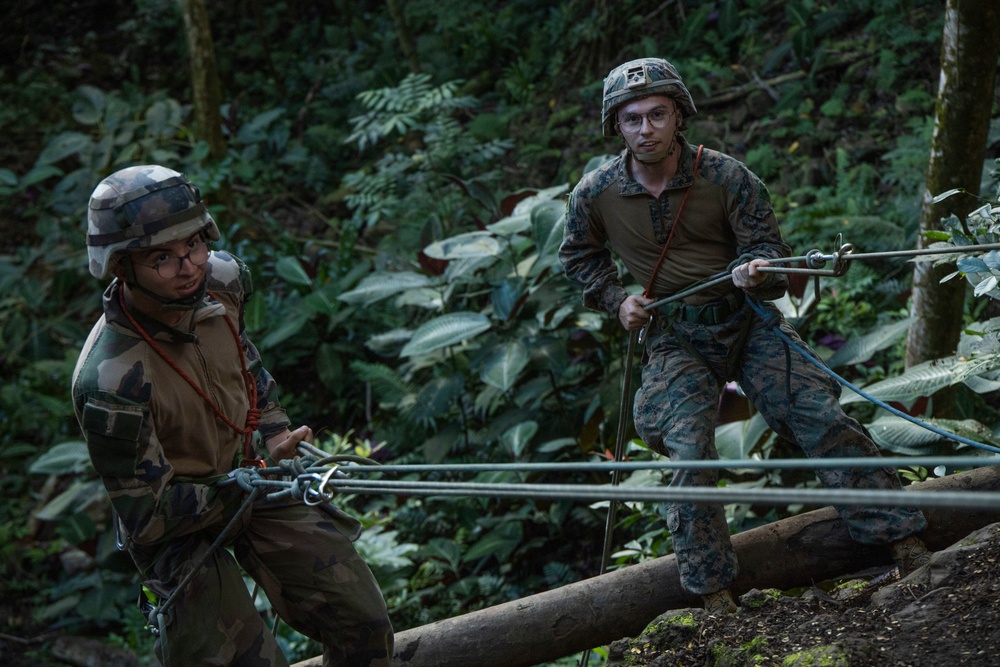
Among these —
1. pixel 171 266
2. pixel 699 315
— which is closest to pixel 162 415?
pixel 171 266

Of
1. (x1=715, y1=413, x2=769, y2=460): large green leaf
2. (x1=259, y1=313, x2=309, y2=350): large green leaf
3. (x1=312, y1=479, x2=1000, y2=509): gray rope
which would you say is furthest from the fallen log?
(x1=259, y1=313, x2=309, y2=350): large green leaf

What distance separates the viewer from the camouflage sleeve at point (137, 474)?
295 centimetres

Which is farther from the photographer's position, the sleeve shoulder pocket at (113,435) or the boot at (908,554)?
the boot at (908,554)

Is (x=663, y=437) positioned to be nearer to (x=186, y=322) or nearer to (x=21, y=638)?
(x=186, y=322)

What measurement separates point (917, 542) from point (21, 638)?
23.1 ft

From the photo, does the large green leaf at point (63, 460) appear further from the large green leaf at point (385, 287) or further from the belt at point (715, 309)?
the belt at point (715, 309)

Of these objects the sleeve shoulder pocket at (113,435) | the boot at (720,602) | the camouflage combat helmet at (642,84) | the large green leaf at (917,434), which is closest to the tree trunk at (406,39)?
the camouflage combat helmet at (642,84)

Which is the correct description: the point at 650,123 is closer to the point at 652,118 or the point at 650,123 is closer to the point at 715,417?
the point at 652,118

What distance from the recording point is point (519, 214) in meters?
7.03

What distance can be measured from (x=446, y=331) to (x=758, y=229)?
319 centimetres

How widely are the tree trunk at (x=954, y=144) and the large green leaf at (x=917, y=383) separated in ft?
1.40

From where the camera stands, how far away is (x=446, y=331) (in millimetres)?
6613

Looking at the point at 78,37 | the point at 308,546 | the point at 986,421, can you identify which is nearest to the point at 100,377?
the point at 308,546

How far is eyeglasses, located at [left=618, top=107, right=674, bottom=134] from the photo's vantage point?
12.1ft
